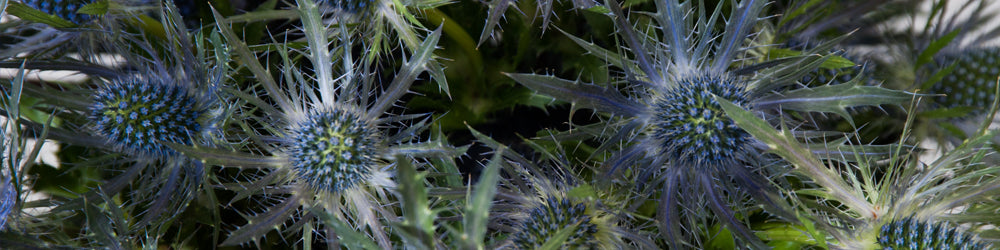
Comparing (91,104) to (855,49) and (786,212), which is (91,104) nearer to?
(786,212)

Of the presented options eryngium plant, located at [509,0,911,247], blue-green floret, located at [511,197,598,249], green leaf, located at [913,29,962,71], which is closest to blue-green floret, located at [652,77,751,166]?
eryngium plant, located at [509,0,911,247]

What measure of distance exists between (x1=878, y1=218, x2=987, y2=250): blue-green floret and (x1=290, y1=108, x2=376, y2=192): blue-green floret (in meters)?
0.73

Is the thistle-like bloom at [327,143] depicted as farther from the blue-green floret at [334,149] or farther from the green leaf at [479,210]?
the green leaf at [479,210]

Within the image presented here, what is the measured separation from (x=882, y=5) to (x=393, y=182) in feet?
3.70

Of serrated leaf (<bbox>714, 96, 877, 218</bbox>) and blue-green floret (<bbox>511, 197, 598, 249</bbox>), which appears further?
blue-green floret (<bbox>511, 197, 598, 249</bbox>)

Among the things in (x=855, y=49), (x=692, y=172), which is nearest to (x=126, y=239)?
(x=692, y=172)

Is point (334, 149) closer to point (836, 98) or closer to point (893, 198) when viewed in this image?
point (836, 98)

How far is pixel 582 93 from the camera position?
0.78m

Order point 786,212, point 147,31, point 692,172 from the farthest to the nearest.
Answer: point 147,31
point 692,172
point 786,212

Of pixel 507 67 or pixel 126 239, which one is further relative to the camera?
pixel 507 67

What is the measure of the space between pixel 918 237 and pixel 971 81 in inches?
23.5

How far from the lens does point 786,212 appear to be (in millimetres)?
786

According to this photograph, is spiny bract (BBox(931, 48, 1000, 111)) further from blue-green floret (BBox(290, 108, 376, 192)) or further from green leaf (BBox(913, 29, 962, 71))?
blue-green floret (BBox(290, 108, 376, 192))

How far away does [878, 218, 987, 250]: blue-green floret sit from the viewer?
2.75ft
